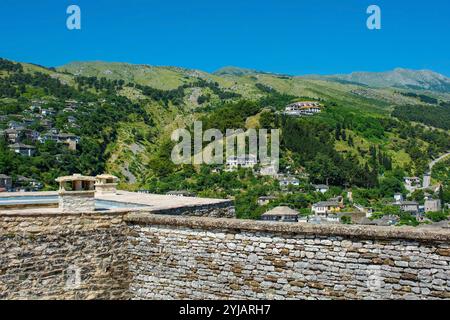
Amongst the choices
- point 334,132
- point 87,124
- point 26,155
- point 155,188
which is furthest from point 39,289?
point 334,132

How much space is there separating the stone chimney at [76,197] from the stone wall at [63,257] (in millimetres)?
412

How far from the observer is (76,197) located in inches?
366

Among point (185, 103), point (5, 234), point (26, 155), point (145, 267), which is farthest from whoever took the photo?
point (185, 103)

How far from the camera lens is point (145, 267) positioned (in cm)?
910

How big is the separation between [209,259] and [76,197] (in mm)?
2785

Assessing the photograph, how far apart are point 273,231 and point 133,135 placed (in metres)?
118

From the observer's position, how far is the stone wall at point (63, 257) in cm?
844

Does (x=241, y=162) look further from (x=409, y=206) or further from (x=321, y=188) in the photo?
(x=409, y=206)

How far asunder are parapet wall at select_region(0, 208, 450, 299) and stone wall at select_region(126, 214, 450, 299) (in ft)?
0.05

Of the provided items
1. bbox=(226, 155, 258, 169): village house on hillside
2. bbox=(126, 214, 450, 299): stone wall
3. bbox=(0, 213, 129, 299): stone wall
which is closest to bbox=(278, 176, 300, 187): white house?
bbox=(226, 155, 258, 169): village house on hillside

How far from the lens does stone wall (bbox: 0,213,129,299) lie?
8.44 meters

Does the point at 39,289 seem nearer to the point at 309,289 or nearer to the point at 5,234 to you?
the point at 5,234

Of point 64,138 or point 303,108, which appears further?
point 303,108

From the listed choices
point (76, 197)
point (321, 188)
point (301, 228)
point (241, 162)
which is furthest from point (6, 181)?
point (301, 228)
